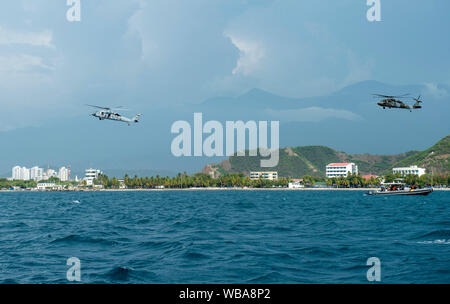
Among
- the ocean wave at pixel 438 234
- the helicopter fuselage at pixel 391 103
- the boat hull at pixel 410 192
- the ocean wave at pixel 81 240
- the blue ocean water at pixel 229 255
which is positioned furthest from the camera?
the boat hull at pixel 410 192

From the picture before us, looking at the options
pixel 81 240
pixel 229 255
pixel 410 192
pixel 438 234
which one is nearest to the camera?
pixel 229 255

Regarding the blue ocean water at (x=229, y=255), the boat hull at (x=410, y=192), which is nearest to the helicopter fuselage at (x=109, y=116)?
the blue ocean water at (x=229, y=255)

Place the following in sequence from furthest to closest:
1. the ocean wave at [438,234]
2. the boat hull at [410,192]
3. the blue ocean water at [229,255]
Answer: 1. the boat hull at [410,192]
2. the ocean wave at [438,234]
3. the blue ocean water at [229,255]

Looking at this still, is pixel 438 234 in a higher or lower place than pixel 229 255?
lower

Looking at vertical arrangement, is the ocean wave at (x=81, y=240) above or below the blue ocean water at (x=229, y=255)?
below

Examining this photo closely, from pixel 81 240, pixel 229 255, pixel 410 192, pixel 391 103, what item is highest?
pixel 391 103

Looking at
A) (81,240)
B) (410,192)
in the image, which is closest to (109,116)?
(81,240)

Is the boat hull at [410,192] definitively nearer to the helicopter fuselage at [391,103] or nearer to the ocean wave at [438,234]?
the helicopter fuselage at [391,103]

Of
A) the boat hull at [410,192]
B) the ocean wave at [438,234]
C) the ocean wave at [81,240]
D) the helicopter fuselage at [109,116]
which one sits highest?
the helicopter fuselage at [109,116]

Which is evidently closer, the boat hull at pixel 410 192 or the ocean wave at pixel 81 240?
the ocean wave at pixel 81 240

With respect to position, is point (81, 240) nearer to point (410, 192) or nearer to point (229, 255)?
point (229, 255)

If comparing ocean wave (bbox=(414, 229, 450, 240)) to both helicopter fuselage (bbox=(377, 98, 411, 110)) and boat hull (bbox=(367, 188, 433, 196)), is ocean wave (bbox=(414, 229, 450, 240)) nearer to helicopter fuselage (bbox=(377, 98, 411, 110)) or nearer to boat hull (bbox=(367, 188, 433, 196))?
helicopter fuselage (bbox=(377, 98, 411, 110))
